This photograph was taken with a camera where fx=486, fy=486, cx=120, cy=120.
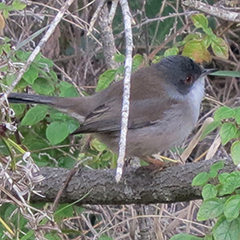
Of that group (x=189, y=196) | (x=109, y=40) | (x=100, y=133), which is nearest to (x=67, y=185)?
(x=100, y=133)

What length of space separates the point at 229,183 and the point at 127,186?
0.82m

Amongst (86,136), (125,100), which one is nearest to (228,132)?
(125,100)

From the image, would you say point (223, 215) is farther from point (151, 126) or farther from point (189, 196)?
point (151, 126)

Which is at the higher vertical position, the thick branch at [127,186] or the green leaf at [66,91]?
the green leaf at [66,91]

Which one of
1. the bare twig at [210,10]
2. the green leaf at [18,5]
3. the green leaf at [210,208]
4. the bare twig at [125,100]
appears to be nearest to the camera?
the bare twig at [125,100]

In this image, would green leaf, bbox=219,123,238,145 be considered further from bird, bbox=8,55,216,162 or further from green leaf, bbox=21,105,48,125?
green leaf, bbox=21,105,48,125

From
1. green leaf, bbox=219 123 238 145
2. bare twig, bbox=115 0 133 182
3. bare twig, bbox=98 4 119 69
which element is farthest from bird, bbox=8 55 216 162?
bare twig, bbox=115 0 133 182

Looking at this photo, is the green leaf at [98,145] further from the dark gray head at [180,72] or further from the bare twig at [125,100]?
the bare twig at [125,100]

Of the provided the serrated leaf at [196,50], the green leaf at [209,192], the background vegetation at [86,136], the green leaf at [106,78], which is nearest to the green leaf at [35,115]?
the background vegetation at [86,136]

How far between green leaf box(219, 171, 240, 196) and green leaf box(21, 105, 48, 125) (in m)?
1.34

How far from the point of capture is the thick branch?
254 centimetres

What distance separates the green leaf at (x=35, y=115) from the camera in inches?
116

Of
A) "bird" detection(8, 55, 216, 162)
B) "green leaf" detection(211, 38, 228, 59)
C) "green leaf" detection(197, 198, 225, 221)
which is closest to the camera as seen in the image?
"green leaf" detection(197, 198, 225, 221)

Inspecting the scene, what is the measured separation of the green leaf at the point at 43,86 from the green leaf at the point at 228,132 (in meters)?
1.33
